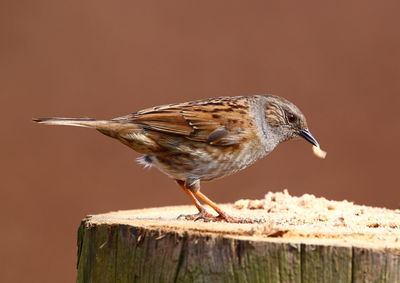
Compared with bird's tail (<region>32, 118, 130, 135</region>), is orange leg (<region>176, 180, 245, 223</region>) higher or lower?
lower

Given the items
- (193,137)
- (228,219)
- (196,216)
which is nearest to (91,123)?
(193,137)

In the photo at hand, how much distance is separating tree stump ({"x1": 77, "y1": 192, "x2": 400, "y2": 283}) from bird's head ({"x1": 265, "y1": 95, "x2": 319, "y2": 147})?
106 centimetres

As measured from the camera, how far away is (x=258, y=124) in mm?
4156

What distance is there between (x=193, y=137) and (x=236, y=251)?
1327mm

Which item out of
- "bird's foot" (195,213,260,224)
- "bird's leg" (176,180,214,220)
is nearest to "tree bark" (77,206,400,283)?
"bird's foot" (195,213,260,224)

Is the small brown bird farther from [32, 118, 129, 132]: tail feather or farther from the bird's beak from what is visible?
the bird's beak

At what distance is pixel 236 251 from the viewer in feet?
8.75

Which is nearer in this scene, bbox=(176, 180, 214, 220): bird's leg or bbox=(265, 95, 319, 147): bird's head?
bbox=(176, 180, 214, 220): bird's leg

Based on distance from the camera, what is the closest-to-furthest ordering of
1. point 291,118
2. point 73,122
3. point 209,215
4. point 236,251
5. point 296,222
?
point 236,251 → point 296,222 → point 73,122 → point 209,215 → point 291,118

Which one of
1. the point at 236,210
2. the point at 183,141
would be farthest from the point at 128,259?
the point at 236,210

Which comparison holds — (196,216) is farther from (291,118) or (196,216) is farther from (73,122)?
(291,118)

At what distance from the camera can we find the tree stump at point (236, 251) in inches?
101

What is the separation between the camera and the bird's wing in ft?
12.8

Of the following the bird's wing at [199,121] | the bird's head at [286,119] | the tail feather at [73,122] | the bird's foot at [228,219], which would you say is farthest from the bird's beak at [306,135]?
the tail feather at [73,122]
